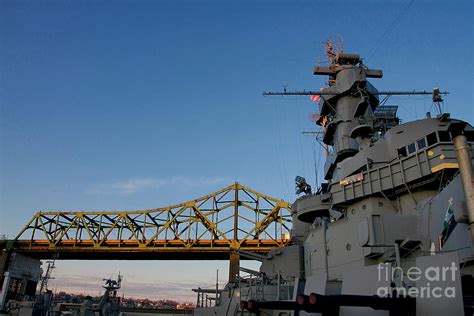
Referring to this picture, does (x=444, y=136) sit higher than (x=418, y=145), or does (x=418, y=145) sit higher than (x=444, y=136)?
(x=444, y=136)

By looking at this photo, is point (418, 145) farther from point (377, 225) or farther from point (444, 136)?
point (377, 225)

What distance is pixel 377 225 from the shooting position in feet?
46.1

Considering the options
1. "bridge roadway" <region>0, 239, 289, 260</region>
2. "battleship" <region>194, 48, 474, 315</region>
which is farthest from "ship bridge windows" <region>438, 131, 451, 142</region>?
"bridge roadway" <region>0, 239, 289, 260</region>

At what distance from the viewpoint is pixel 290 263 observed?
24750mm

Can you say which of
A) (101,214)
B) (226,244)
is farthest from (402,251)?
(101,214)

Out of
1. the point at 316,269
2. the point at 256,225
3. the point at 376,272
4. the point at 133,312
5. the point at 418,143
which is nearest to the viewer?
the point at 376,272

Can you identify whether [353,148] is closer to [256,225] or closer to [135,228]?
[256,225]

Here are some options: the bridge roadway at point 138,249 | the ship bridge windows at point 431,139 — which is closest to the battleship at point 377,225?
the ship bridge windows at point 431,139

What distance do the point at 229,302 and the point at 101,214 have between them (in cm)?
5752

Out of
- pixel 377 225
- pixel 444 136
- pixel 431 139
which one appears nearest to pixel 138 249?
pixel 377 225

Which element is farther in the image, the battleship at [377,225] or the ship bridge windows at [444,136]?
the ship bridge windows at [444,136]

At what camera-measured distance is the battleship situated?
18.9 feet

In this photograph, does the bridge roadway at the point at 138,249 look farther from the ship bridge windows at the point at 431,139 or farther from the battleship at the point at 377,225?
the ship bridge windows at the point at 431,139

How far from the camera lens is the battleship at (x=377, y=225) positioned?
5758 mm
